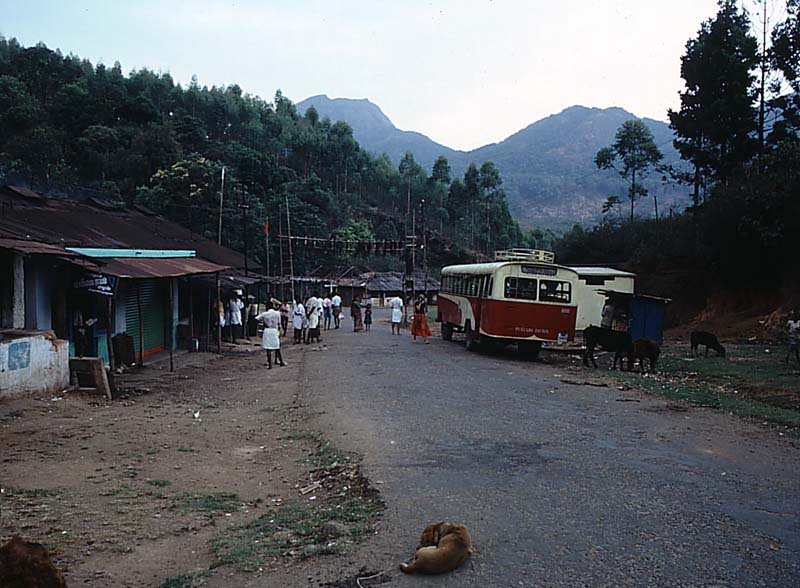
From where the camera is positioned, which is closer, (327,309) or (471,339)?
(471,339)

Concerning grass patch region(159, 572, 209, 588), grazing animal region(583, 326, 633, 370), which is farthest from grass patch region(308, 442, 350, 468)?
grazing animal region(583, 326, 633, 370)

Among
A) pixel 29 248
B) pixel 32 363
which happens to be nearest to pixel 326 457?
pixel 32 363

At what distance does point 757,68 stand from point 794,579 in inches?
1420

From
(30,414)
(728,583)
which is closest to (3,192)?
(30,414)

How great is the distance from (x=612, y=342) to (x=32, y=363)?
1324 centimetres

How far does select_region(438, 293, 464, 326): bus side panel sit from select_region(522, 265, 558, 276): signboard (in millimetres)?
4837

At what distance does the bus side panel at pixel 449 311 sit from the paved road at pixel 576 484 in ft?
36.9

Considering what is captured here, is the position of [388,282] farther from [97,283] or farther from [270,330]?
[97,283]

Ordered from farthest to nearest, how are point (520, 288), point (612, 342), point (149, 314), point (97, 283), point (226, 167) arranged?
point (226, 167) → point (520, 288) → point (149, 314) → point (612, 342) → point (97, 283)

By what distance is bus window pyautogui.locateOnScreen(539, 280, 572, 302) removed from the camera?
20547 mm

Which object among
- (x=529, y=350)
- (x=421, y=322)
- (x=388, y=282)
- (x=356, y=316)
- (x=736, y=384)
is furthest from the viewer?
(x=388, y=282)

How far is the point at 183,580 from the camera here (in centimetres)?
485

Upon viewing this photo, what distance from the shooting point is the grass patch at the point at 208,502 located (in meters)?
6.76

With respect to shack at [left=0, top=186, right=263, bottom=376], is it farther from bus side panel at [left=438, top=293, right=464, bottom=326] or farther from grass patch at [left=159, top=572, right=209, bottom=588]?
grass patch at [left=159, top=572, right=209, bottom=588]
